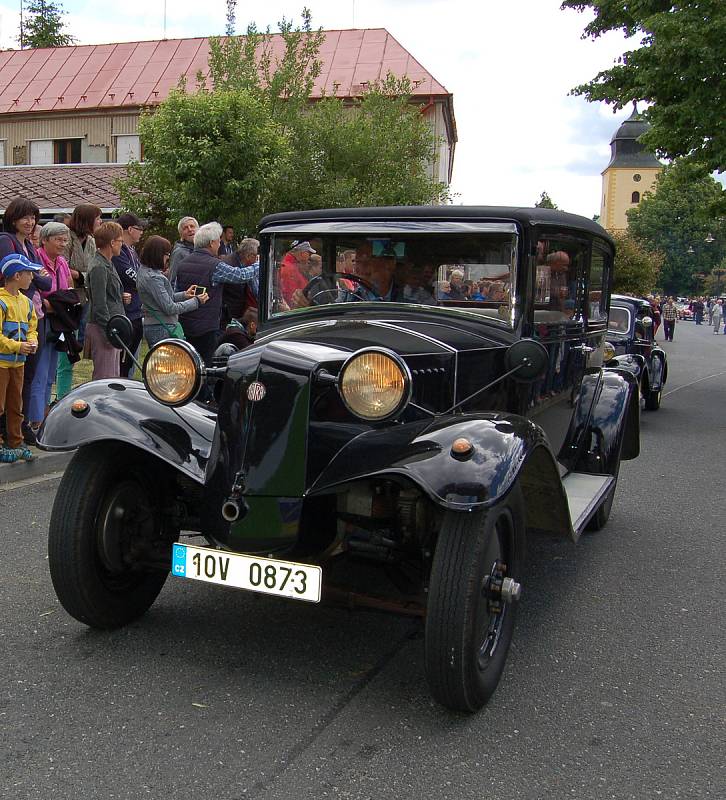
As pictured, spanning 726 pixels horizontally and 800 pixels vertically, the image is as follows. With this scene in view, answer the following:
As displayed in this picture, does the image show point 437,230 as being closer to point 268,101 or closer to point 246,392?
point 246,392

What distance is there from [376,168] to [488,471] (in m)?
19.6

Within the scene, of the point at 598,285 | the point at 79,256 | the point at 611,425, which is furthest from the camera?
the point at 79,256

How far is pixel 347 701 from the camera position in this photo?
2.88 metres

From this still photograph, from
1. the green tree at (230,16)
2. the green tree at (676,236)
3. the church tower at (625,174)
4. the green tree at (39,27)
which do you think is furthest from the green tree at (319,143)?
the church tower at (625,174)

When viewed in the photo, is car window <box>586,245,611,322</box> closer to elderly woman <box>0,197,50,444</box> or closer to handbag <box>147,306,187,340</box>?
handbag <box>147,306,187,340</box>

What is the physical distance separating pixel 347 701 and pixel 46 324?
15.2 ft

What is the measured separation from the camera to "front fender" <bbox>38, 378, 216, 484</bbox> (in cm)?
314

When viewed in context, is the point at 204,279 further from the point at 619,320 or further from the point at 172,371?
the point at 619,320

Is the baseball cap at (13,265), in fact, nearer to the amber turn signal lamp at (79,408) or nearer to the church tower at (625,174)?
the amber turn signal lamp at (79,408)

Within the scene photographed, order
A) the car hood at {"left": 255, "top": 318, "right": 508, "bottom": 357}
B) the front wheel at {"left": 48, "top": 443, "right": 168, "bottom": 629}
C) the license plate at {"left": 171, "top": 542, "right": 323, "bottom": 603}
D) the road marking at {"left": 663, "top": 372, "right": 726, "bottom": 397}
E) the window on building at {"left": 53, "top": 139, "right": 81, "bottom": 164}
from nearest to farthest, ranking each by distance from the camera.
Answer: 1. the license plate at {"left": 171, "top": 542, "right": 323, "bottom": 603}
2. the front wheel at {"left": 48, "top": 443, "right": 168, "bottom": 629}
3. the car hood at {"left": 255, "top": 318, "right": 508, "bottom": 357}
4. the road marking at {"left": 663, "top": 372, "right": 726, "bottom": 397}
5. the window on building at {"left": 53, "top": 139, "right": 81, "bottom": 164}

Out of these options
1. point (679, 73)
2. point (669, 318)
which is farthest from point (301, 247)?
point (669, 318)

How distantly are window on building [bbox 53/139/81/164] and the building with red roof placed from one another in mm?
40

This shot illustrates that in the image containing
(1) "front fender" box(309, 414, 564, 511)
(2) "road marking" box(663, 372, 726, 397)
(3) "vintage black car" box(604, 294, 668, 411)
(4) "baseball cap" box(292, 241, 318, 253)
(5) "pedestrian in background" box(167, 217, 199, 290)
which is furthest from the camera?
(2) "road marking" box(663, 372, 726, 397)

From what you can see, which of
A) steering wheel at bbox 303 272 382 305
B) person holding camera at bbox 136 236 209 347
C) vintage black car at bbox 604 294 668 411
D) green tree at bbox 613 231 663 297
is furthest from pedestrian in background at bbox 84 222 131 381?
green tree at bbox 613 231 663 297
